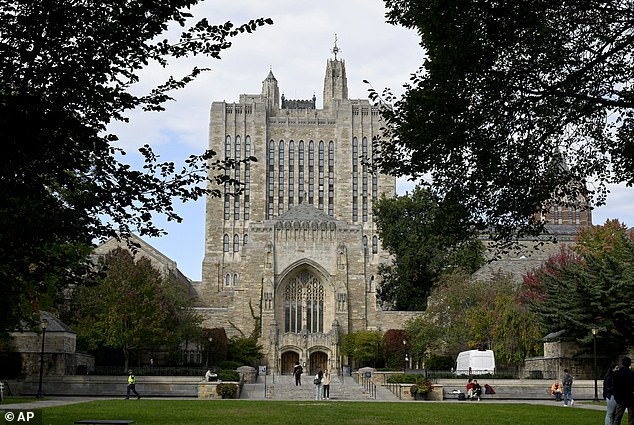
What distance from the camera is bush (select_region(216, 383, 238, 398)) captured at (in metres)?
34.3

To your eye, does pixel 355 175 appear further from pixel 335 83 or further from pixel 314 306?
pixel 314 306

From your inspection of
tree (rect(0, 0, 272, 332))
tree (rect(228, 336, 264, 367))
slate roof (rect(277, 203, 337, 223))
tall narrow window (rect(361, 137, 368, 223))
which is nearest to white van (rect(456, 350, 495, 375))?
tree (rect(228, 336, 264, 367))

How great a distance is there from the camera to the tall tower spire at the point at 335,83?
9825 cm

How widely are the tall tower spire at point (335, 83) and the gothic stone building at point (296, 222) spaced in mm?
118

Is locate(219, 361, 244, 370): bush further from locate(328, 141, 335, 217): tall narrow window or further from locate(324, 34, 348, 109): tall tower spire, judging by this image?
locate(324, 34, 348, 109): tall tower spire

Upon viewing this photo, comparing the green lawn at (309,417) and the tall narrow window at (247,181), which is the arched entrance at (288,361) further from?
the green lawn at (309,417)

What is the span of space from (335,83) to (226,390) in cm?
6865

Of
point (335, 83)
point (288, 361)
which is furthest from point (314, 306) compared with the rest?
point (335, 83)

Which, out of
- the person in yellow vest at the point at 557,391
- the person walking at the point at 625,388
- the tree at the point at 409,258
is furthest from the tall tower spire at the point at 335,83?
the person walking at the point at 625,388

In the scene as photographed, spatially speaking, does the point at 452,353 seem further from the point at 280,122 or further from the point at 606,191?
the point at 280,122

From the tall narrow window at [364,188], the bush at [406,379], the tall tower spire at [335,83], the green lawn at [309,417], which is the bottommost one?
the green lawn at [309,417]

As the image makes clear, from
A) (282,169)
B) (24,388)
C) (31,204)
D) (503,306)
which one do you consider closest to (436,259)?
(503,306)

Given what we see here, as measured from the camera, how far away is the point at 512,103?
15.1 meters

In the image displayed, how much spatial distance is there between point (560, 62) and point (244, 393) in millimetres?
27308
